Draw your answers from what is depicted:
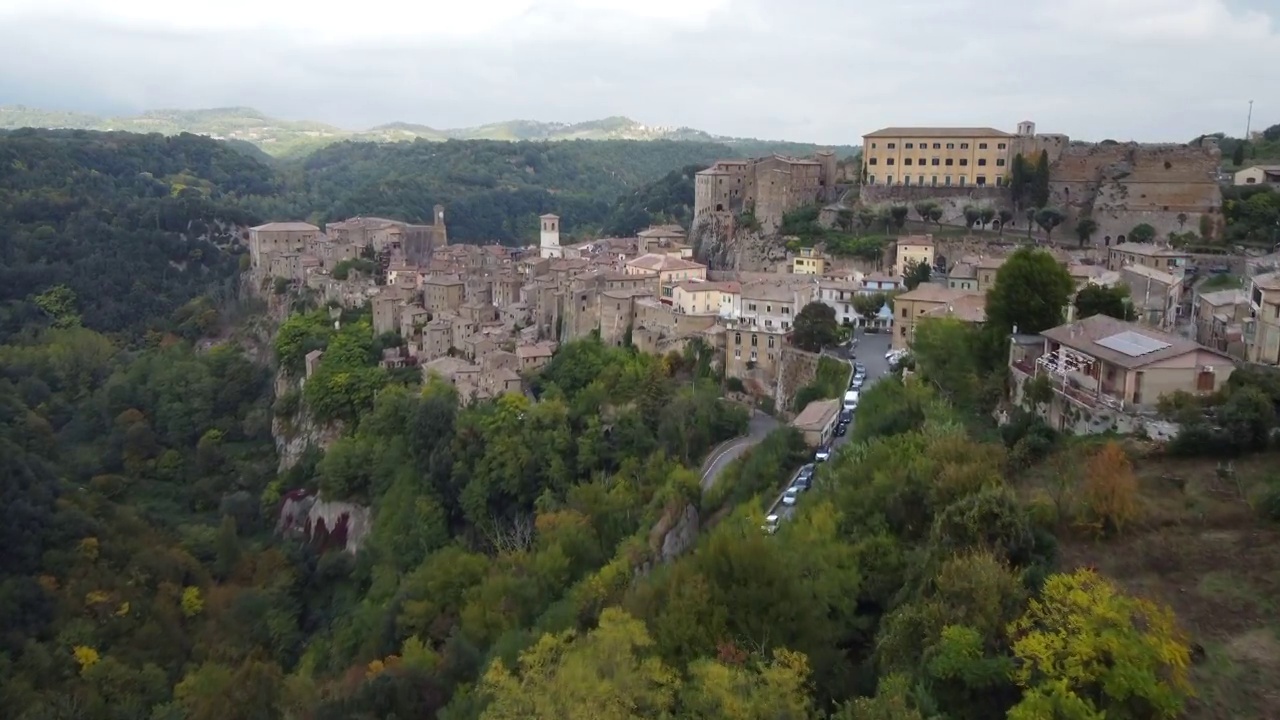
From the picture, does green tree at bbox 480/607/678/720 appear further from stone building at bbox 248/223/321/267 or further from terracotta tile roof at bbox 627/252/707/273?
stone building at bbox 248/223/321/267

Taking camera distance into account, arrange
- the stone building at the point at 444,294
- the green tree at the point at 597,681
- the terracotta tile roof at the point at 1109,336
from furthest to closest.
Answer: the stone building at the point at 444,294 → the terracotta tile roof at the point at 1109,336 → the green tree at the point at 597,681

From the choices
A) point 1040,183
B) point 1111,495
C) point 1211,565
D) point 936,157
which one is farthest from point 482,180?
point 1211,565

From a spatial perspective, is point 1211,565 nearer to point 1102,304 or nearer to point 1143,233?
point 1102,304

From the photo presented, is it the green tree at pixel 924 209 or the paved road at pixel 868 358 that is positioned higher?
the green tree at pixel 924 209

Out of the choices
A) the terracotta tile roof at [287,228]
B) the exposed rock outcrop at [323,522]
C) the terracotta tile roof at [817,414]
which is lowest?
the exposed rock outcrop at [323,522]

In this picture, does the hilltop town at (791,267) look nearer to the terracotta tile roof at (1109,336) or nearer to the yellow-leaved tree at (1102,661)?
the terracotta tile roof at (1109,336)

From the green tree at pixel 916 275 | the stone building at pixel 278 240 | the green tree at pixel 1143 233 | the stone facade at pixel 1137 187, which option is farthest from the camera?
the stone building at pixel 278 240

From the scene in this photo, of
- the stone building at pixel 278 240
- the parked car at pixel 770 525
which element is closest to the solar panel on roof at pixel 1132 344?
the parked car at pixel 770 525

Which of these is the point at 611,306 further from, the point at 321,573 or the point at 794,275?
the point at 321,573
